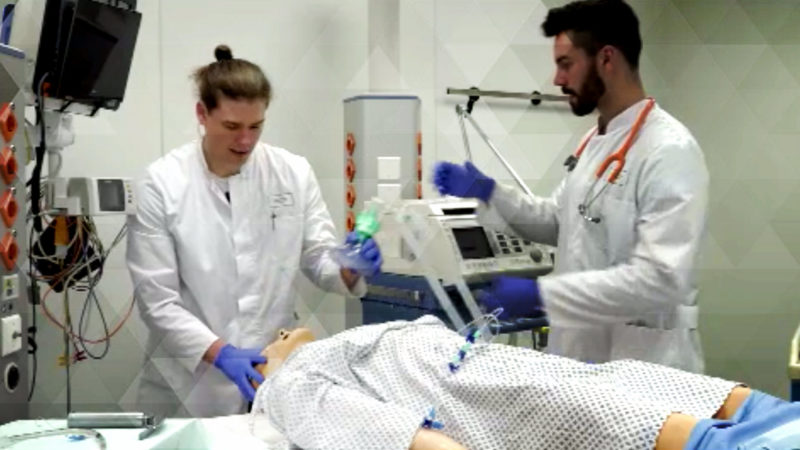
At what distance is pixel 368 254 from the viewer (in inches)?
76.1

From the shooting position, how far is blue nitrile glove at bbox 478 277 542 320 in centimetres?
182

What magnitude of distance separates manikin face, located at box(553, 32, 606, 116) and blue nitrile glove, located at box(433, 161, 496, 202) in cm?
34

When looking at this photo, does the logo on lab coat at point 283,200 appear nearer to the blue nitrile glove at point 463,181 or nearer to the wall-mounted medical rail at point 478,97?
the blue nitrile glove at point 463,181

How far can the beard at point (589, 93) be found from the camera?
1914mm

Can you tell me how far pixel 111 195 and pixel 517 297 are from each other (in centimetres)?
114

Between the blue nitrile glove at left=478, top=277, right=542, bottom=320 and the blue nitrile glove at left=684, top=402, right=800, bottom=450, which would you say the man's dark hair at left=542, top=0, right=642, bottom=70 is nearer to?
the blue nitrile glove at left=478, top=277, right=542, bottom=320

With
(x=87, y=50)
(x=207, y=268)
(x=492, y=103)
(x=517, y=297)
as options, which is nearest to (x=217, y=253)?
(x=207, y=268)

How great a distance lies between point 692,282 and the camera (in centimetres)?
174

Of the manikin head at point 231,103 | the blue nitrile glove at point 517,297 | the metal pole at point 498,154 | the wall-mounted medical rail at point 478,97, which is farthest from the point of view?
the wall-mounted medical rail at point 478,97

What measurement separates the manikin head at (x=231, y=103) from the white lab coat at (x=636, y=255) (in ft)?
2.84

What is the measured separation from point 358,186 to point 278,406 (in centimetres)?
136

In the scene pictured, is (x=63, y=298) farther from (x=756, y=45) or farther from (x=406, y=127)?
(x=756, y=45)

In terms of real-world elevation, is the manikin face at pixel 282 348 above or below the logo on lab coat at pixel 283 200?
below

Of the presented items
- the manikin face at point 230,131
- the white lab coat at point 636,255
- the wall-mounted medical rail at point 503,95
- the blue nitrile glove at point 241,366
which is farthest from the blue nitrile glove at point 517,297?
the wall-mounted medical rail at point 503,95
